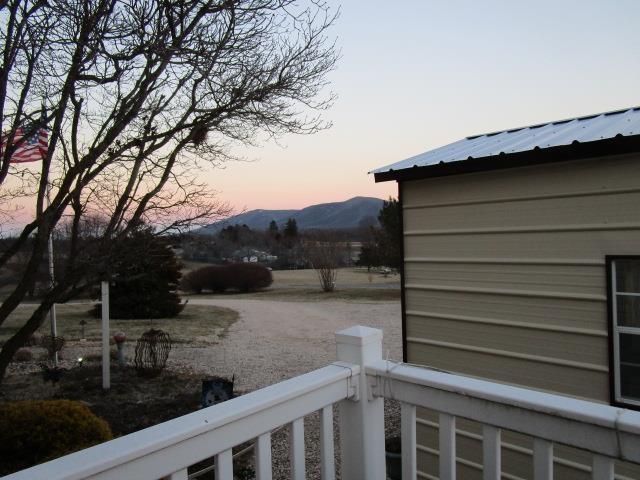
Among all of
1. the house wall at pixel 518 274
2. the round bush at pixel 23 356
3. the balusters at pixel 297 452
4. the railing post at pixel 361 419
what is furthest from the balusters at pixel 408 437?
the round bush at pixel 23 356

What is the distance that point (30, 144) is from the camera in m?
4.67

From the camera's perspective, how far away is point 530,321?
3.62 meters

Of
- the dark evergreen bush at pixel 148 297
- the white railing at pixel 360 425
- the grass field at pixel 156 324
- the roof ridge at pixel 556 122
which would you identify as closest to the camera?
the white railing at pixel 360 425

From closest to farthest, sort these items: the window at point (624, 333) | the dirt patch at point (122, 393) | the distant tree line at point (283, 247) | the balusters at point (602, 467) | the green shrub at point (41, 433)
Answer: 1. the balusters at point (602, 467)
2. the window at point (624, 333)
3. the green shrub at point (41, 433)
4. the dirt patch at point (122, 393)
5. the distant tree line at point (283, 247)

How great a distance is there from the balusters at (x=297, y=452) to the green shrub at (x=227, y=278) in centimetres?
2502

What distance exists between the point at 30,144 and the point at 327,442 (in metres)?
4.49

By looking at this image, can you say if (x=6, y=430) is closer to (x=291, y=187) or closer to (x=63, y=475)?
(x=63, y=475)

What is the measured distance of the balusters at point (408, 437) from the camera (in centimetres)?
162

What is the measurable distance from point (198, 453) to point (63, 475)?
33 centimetres

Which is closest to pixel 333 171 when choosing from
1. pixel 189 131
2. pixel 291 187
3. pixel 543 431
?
pixel 291 187

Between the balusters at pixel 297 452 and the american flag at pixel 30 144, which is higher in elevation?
the american flag at pixel 30 144

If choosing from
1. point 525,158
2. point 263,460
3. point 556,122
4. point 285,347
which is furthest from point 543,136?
point 285,347

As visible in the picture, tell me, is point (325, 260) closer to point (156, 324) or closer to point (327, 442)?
point (156, 324)

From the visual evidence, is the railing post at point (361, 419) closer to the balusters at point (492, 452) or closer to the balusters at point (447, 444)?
the balusters at point (447, 444)
